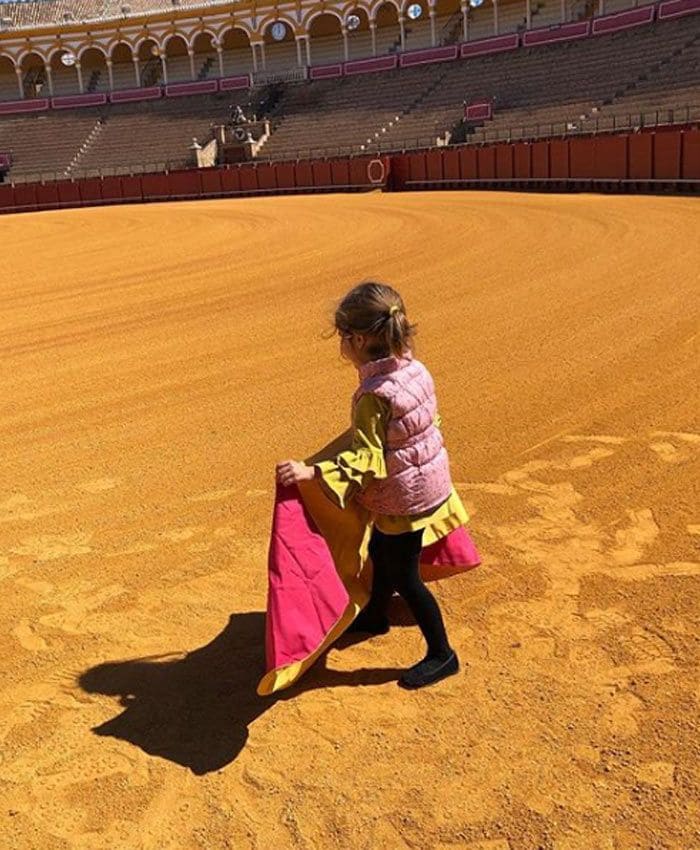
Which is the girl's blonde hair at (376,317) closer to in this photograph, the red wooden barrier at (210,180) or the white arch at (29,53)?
the red wooden barrier at (210,180)

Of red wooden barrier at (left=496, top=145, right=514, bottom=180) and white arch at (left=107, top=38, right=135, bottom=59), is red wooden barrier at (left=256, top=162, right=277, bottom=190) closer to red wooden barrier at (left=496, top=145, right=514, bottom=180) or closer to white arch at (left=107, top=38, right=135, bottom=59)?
red wooden barrier at (left=496, top=145, right=514, bottom=180)

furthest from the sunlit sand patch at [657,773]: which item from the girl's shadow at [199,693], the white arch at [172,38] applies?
the white arch at [172,38]

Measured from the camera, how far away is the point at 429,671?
2.73m

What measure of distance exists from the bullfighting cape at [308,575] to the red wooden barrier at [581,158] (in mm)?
21968

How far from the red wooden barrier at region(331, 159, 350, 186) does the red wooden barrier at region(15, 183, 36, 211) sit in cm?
1398

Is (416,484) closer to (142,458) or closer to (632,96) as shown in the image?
(142,458)

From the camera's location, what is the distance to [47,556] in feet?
12.0

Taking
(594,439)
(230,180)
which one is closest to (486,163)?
(230,180)

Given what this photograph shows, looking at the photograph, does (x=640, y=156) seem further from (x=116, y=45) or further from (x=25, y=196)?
(x=116, y=45)

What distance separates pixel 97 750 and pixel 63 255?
41.6 ft

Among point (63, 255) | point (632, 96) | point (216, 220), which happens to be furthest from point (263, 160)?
point (63, 255)

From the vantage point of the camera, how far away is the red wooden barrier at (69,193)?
118ft

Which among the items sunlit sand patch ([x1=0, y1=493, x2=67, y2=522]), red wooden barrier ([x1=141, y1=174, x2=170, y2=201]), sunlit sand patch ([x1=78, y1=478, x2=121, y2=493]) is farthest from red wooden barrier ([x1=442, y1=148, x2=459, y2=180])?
sunlit sand patch ([x1=0, y1=493, x2=67, y2=522])

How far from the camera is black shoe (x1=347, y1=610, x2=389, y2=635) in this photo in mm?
3082
